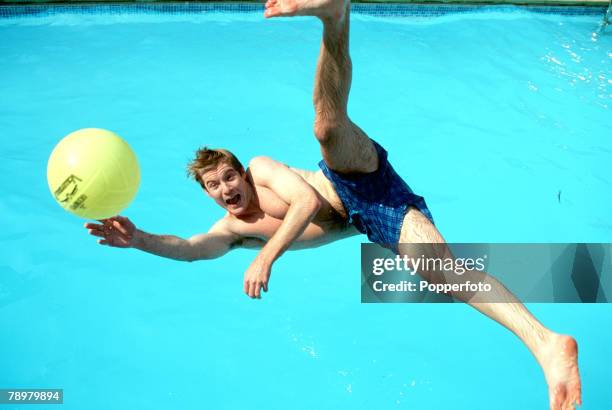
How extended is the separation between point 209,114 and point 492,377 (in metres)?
4.61

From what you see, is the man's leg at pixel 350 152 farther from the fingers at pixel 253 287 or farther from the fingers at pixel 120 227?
the fingers at pixel 120 227

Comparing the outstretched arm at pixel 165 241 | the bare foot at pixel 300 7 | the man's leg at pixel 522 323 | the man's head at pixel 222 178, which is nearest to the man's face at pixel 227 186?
the man's head at pixel 222 178

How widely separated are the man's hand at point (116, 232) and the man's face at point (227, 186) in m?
0.54

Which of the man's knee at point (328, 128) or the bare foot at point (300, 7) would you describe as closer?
the bare foot at point (300, 7)

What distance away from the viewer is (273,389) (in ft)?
17.3

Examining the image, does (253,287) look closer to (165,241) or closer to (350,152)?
(165,241)

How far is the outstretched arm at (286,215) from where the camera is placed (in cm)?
330

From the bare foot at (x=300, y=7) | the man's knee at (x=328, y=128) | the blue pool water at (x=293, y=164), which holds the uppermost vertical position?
the bare foot at (x=300, y=7)

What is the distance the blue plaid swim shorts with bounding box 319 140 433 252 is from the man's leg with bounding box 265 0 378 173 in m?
0.08

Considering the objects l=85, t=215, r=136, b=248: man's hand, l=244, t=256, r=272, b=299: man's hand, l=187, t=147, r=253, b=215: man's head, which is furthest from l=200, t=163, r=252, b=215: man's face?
l=244, t=256, r=272, b=299: man's hand

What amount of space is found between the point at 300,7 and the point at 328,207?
1644 millimetres

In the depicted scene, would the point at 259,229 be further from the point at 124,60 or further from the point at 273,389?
the point at 124,60

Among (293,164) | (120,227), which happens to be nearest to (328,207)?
(120,227)

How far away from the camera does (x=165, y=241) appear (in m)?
3.84
